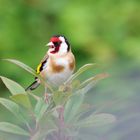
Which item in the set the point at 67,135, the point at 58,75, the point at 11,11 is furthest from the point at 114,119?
the point at 11,11

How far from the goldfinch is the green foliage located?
0.29 meters

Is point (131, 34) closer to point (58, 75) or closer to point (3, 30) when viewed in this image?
point (3, 30)

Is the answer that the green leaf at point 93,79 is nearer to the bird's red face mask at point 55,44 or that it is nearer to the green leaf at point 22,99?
the green leaf at point 22,99

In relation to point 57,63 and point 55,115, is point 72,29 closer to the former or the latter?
point 57,63

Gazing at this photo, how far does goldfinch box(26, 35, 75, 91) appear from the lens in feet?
4.22

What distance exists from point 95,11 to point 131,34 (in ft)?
0.67

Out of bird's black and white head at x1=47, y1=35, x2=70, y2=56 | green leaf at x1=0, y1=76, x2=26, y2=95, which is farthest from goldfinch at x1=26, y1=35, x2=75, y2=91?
green leaf at x1=0, y1=76, x2=26, y2=95

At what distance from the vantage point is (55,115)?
36.2 inches

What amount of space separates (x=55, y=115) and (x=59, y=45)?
402mm

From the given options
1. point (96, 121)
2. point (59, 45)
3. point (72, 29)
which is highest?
point (72, 29)

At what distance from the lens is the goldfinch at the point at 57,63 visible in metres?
1.29

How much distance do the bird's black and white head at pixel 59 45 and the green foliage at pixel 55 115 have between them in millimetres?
322

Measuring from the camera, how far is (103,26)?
3152 millimetres

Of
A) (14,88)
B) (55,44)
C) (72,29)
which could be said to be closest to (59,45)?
(55,44)
